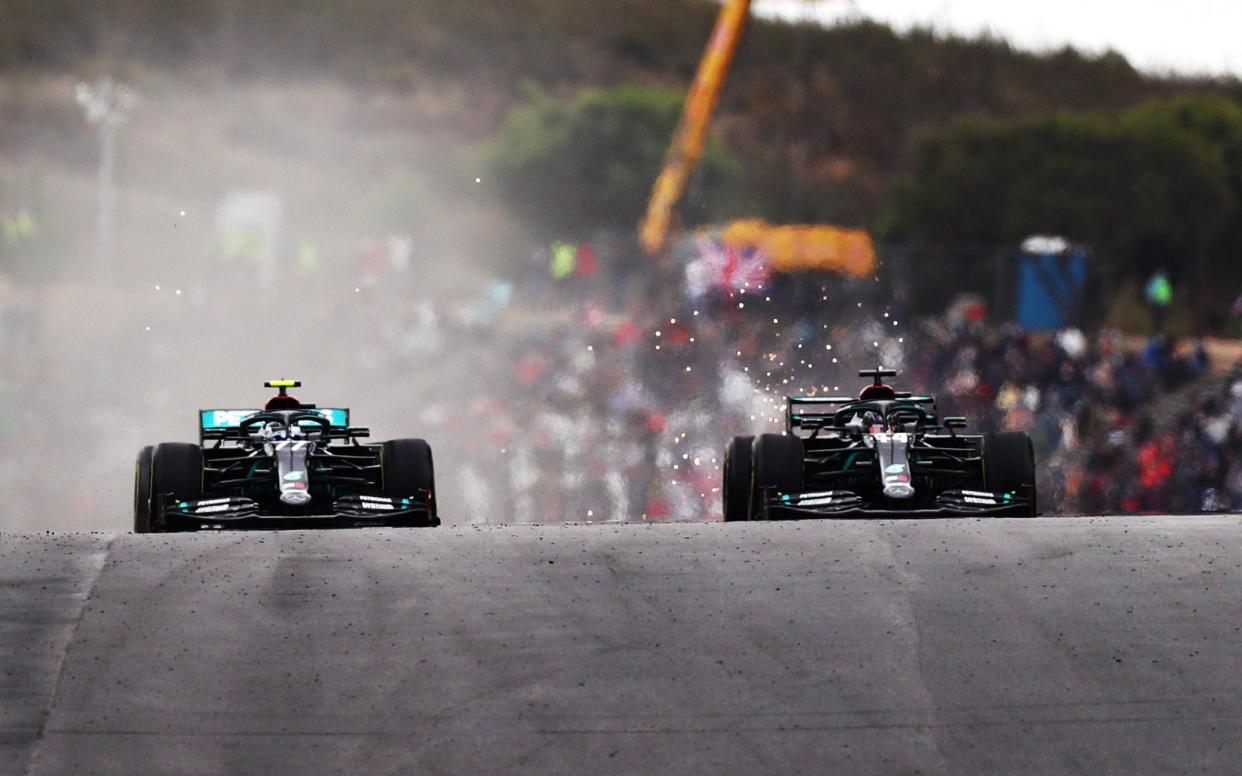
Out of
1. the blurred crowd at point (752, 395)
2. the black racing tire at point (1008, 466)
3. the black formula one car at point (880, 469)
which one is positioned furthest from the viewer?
the blurred crowd at point (752, 395)

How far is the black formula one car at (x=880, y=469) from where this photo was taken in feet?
47.9

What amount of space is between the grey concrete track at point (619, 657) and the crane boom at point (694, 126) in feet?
87.0

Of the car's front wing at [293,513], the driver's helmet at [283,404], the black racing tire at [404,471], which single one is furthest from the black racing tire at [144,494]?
the black racing tire at [404,471]

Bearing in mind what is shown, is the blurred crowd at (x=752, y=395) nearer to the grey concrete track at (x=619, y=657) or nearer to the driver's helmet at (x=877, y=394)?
the driver's helmet at (x=877, y=394)

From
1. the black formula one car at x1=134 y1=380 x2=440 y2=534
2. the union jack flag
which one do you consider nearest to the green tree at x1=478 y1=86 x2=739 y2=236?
the union jack flag

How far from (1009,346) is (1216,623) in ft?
74.4

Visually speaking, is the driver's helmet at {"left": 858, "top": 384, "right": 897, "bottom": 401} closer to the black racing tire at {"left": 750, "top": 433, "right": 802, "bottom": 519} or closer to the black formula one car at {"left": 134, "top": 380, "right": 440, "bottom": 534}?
the black racing tire at {"left": 750, "top": 433, "right": 802, "bottom": 519}

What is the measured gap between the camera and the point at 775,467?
1466cm

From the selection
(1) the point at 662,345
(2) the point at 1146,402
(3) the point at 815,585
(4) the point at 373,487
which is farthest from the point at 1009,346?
(3) the point at 815,585

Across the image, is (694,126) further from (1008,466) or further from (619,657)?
(619,657)

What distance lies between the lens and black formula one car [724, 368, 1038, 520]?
47.9 feet

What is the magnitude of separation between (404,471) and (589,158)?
24.0m

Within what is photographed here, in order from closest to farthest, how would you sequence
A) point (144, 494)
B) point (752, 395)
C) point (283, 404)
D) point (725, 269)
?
point (144, 494)
point (283, 404)
point (752, 395)
point (725, 269)

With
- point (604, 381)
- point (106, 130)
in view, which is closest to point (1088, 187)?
point (604, 381)
